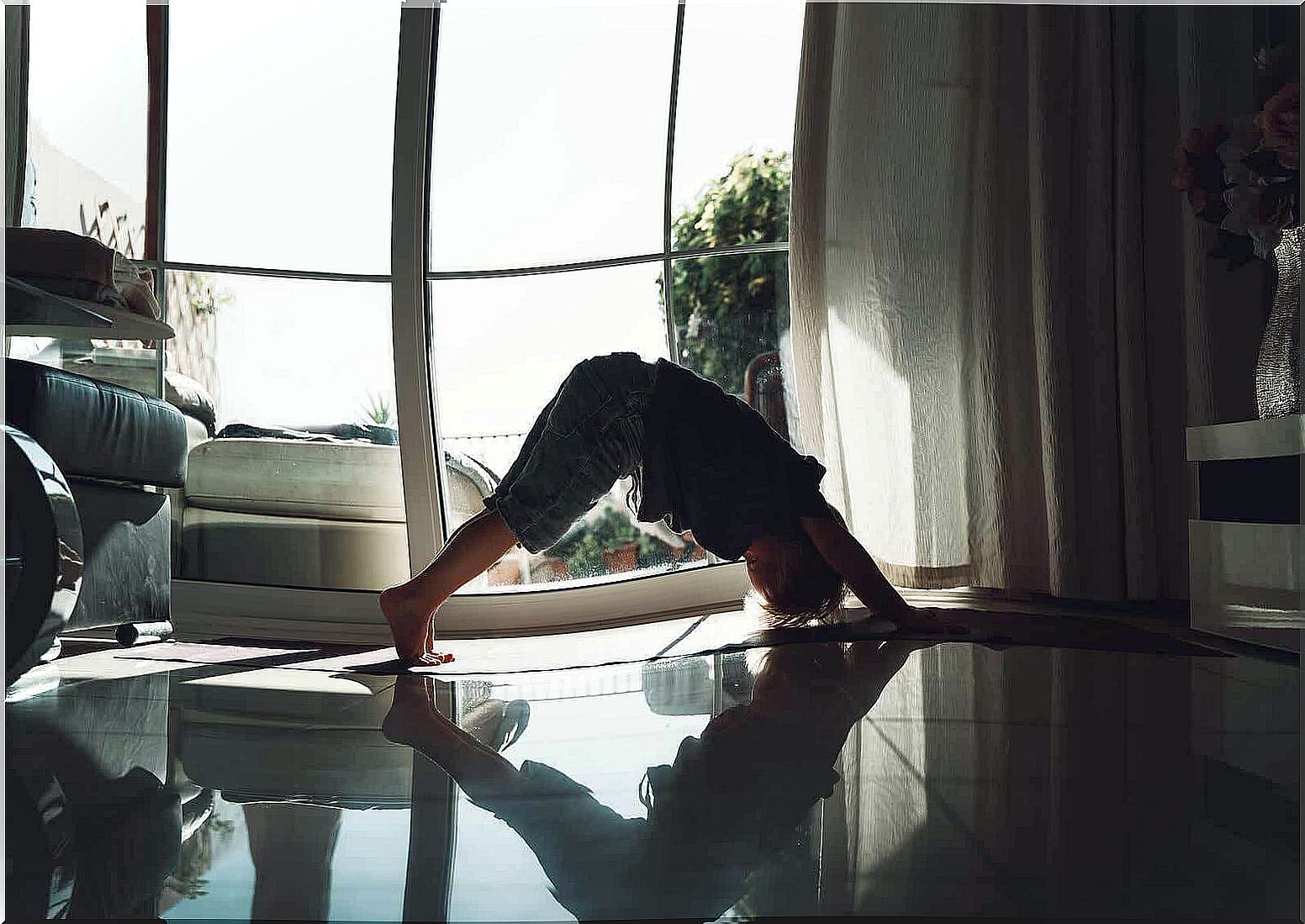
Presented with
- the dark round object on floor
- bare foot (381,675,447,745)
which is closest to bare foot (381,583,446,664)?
bare foot (381,675,447,745)

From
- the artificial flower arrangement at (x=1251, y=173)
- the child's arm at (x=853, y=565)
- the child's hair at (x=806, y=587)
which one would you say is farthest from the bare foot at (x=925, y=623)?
the artificial flower arrangement at (x=1251, y=173)

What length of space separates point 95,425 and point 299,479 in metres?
1.73

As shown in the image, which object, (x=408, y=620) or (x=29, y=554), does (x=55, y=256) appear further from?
(x=408, y=620)

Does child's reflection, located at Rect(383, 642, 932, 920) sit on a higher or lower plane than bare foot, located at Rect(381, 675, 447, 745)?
higher

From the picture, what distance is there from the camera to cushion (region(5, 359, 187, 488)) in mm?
1544

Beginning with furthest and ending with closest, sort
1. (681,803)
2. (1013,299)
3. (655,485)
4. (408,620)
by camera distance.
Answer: (1013,299) < (655,485) < (408,620) < (681,803)

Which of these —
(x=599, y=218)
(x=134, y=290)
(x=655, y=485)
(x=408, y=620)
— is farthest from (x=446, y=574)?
(x=599, y=218)

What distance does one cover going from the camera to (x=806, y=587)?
2139 millimetres

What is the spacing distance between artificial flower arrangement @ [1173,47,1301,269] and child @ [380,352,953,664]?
0.97 m

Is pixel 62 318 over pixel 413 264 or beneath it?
beneath

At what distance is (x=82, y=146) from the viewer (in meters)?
3.39

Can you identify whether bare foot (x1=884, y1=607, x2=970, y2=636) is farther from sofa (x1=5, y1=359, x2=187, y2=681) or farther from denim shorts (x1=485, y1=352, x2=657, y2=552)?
sofa (x1=5, y1=359, x2=187, y2=681)

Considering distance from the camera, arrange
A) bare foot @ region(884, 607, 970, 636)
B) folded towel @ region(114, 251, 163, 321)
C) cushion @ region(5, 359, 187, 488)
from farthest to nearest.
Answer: folded towel @ region(114, 251, 163, 321) → bare foot @ region(884, 607, 970, 636) → cushion @ region(5, 359, 187, 488)

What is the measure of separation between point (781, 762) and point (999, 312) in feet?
6.21
